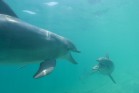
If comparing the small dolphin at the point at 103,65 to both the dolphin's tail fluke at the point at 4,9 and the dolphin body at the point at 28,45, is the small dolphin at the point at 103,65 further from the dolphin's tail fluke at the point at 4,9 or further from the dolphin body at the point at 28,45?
the dolphin's tail fluke at the point at 4,9

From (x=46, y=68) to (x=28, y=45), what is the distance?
2.61 ft

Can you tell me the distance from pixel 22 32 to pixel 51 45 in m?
1.08

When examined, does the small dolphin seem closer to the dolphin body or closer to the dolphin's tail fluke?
the dolphin body

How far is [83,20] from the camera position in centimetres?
4019

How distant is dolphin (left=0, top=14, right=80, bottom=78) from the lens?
540 cm

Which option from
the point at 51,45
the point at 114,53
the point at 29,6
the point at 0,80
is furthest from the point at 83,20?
the point at 114,53

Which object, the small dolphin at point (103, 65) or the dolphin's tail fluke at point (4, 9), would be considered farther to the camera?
the small dolphin at point (103, 65)

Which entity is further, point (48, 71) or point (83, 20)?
point (83, 20)

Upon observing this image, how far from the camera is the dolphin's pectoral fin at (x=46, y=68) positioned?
6081mm

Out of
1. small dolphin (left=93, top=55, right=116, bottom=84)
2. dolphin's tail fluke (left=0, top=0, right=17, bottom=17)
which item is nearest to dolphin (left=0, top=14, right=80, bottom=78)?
dolphin's tail fluke (left=0, top=0, right=17, bottom=17)

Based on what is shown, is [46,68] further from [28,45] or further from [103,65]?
[103,65]

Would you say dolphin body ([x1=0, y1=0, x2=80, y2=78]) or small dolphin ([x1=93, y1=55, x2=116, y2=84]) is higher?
dolphin body ([x1=0, y1=0, x2=80, y2=78])

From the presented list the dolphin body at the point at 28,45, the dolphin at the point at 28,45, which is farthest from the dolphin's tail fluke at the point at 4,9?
the dolphin at the point at 28,45

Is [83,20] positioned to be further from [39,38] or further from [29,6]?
[39,38]
